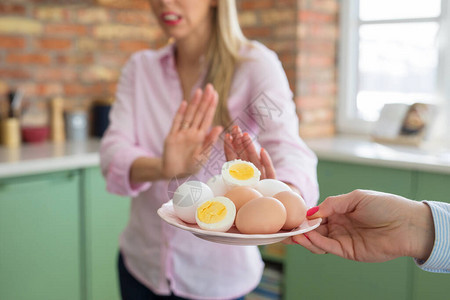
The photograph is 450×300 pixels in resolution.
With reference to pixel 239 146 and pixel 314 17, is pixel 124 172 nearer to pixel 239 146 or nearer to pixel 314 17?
pixel 239 146

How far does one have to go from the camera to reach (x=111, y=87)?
3021 mm

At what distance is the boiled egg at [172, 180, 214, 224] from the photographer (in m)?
0.76

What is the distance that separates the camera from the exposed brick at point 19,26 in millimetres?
2551

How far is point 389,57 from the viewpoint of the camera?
261cm

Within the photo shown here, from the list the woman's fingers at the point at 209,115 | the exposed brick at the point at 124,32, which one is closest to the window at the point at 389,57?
the exposed brick at the point at 124,32

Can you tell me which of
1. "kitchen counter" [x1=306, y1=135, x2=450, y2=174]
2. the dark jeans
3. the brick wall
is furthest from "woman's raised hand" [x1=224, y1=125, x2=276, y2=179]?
the brick wall

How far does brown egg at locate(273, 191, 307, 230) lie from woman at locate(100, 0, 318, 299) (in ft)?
0.88

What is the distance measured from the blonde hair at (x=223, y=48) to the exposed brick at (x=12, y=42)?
65.0 inches

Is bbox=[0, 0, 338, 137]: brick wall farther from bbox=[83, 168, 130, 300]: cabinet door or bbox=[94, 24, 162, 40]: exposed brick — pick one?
bbox=[83, 168, 130, 300]: cabinet door

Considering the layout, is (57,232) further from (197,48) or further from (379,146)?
(379,146)

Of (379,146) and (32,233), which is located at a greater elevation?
(379,146)

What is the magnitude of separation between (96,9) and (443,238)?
8.27ft

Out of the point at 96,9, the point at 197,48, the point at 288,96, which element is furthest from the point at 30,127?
the point at 288,96

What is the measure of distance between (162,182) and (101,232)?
1.16 meters
